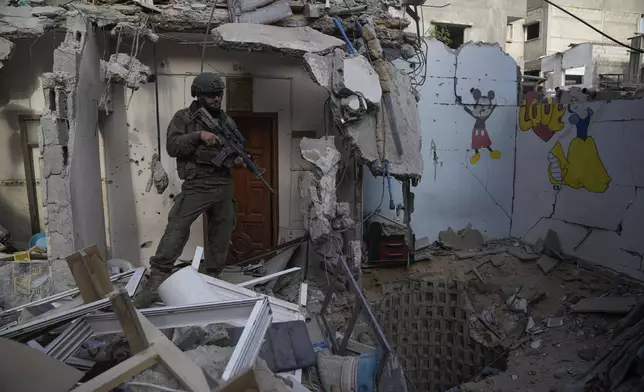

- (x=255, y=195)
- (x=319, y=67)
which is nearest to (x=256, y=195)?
(x=255, y=195)

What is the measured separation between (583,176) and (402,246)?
2.96m

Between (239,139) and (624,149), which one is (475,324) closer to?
(624,149)

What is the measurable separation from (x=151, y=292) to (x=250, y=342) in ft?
4.87

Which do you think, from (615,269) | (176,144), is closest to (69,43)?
(176,144)

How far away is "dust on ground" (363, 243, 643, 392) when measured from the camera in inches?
184

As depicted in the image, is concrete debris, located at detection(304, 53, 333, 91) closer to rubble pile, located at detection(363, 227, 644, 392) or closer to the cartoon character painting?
rubble pile, located at detection(363, 227, 644, 392)

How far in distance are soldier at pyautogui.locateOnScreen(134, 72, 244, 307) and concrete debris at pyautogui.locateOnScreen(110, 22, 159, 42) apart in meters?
1.24

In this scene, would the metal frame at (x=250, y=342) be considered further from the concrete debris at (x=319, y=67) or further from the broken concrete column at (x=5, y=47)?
the broken concrete column at (x=5, y=47)

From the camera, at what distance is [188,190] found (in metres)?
4.18

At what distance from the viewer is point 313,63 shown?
4.79 meters

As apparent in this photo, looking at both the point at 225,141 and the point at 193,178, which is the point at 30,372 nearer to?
the point at 193,178

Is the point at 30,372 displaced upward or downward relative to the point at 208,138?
downward

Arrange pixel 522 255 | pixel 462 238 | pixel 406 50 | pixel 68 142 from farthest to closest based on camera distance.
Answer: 1. pixel 462 238
2. pixel 522 255
3. pixel 406 50
4. pixel 68 142

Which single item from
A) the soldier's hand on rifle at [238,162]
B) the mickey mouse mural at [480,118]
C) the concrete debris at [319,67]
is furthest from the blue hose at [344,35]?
the mickey mouse mural at [480,118]
